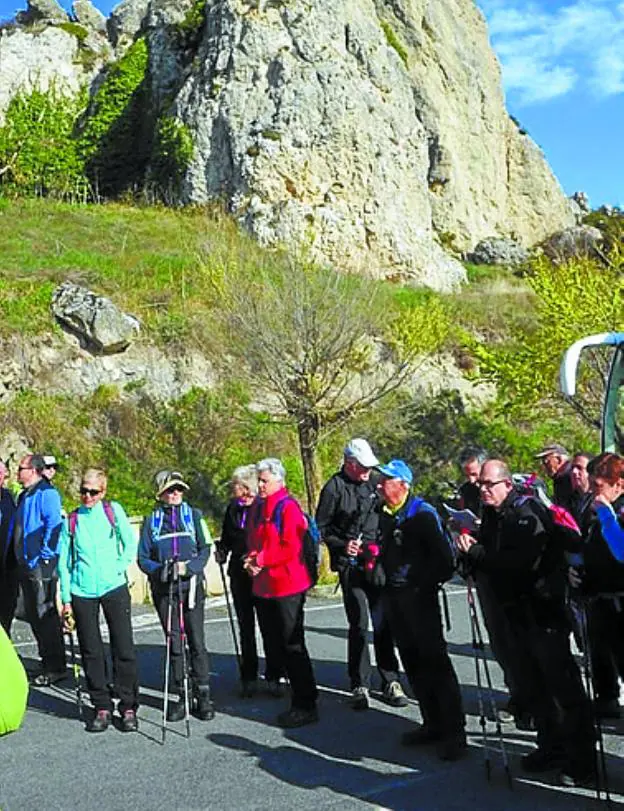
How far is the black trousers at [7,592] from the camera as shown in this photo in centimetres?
914

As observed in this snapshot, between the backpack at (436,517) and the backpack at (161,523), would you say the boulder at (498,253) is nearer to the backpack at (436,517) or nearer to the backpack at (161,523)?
the backpack at (161,523)

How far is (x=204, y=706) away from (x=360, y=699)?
123cm

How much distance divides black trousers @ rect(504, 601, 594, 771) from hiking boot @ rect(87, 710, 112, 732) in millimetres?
3314

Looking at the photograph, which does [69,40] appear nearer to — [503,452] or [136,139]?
[136,139]

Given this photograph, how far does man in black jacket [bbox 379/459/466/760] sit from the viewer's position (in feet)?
20.8

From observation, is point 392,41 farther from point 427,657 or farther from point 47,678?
point 427,657

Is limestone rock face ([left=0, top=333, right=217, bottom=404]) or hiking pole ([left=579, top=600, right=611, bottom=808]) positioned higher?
limestone rock face ([left=0, top=333, right=217, bottom=404])

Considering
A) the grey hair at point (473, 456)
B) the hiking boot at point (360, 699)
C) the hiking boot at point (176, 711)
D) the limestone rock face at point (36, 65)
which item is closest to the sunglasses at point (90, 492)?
the hiking boot at point (176, 711)

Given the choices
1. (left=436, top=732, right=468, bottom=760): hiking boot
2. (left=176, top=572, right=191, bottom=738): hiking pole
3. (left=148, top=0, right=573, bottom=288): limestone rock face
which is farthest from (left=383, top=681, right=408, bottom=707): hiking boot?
(left=148, top=0, right=573, bottom=288): limestone rock face

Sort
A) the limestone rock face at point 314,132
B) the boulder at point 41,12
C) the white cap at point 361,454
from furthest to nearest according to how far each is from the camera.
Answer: the boulder at point 41,12, the limestone rock face at point 314,132, the white cap at point 361,454

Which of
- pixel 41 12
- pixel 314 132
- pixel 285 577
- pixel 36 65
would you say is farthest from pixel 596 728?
pixel 41 12

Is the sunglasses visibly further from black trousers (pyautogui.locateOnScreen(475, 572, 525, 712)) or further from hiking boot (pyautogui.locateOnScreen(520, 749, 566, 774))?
hiking boot (pyautogui.locateOnScreen(520, 749, 566, 774))

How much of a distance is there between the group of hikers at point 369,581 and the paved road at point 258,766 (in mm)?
195

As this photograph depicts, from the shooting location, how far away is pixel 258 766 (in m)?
6.33
